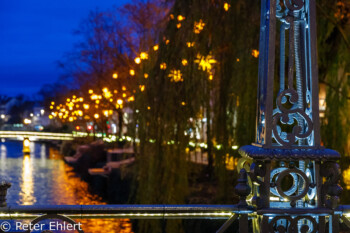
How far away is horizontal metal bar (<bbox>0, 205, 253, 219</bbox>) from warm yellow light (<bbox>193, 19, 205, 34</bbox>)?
3826mm

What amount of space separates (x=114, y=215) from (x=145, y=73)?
3.69 meters

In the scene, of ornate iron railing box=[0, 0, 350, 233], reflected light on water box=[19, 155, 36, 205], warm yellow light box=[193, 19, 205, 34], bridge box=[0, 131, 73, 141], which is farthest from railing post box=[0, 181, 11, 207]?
bridge box=[0, 131, 73, 141]

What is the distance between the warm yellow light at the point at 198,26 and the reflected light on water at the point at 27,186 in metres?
18.2

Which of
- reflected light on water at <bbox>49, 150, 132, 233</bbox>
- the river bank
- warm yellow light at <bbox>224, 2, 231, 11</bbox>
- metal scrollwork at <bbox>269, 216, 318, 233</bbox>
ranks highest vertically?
warm yellow light at <bbox>224, 2, 231, 11</bbox>

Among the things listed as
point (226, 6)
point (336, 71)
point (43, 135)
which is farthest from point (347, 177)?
point (43, 135)

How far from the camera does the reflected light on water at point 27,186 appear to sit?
24.6 meters

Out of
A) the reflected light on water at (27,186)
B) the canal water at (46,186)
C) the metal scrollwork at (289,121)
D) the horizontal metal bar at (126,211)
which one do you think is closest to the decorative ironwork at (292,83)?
the metal scrollwork at (289,121)

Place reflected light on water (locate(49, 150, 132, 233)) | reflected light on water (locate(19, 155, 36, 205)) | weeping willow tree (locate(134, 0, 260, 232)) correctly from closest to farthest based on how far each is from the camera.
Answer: weeping willow tree (locate(134, 0, 260, 232)) → reflected light on water (locate(49, 150, 132, 233)) → reflected light on water (locate(19, 155, 36, 205))

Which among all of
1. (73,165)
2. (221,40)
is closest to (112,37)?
(73,165)

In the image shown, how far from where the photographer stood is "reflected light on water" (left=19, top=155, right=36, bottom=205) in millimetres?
24619

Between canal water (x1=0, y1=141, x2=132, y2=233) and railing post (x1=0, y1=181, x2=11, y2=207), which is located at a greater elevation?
railing post (x1=0, y1=181, x2=11, y2=207)

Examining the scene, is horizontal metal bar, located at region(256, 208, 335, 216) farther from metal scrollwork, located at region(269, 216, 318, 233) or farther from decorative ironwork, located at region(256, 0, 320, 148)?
decorative ironwork, located at region(256, 0, 320, 148)

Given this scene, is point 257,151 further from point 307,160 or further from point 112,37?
point 112,37

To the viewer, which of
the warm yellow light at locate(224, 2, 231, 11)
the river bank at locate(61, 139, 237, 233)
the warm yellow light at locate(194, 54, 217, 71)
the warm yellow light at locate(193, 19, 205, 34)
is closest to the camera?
the warm yellow light at locate(193, 19, 205, 34)
